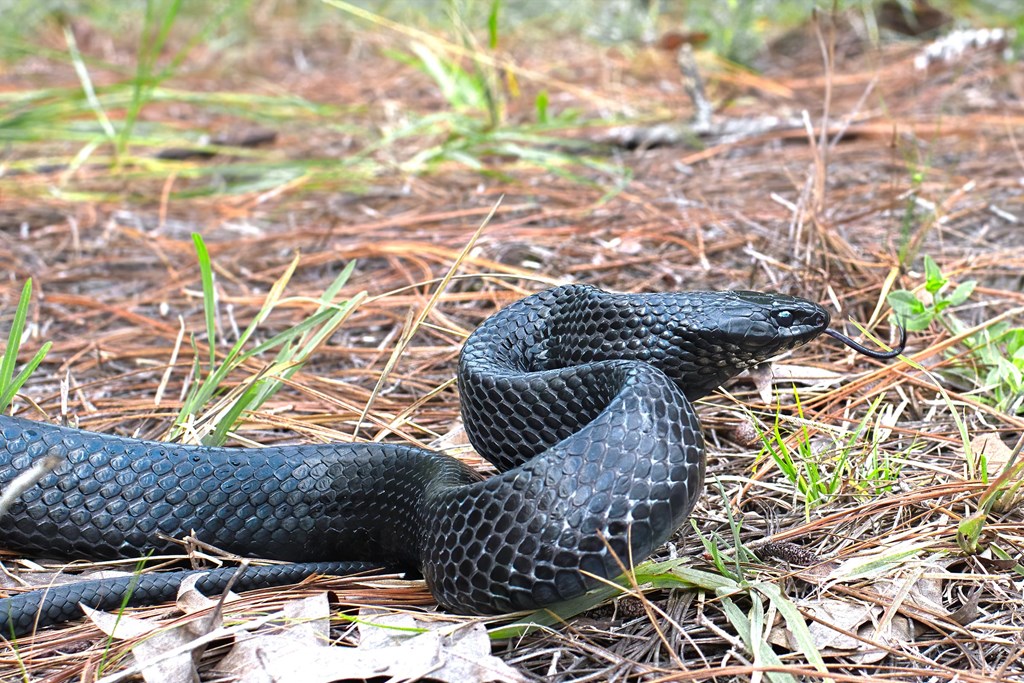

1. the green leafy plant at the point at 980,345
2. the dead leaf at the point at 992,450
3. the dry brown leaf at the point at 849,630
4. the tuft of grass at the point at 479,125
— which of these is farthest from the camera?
the tuft of grass at the point at 479,125

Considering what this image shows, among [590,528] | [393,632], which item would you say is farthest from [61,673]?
[590,528]

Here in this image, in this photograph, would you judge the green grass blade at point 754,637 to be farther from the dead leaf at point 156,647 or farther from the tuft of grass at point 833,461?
the dead leaf at point 156,647

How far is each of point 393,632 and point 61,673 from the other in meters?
0.73

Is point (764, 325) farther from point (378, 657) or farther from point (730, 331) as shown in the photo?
point (378, 657)

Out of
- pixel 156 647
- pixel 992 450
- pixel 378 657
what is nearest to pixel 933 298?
pixel 992 450

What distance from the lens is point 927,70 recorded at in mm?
6703

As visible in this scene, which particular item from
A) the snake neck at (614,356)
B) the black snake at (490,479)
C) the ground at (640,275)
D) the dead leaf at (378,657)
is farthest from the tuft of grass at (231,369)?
the dead leaf at (378,657)

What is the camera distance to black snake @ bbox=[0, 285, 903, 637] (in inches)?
76.7

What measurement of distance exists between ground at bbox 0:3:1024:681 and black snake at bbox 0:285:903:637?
15 centimetres

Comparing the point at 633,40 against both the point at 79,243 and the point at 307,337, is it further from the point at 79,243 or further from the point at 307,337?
the point at 307,337

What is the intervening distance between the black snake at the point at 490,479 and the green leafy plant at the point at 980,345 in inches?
20.6

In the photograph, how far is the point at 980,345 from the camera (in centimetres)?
304

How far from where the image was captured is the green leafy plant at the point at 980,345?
281cm

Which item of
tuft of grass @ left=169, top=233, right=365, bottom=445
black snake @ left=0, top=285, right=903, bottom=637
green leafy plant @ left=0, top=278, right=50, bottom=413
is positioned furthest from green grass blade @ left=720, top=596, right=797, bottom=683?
green leafy plant @ left=0, top=278, right=50, bottom=413
